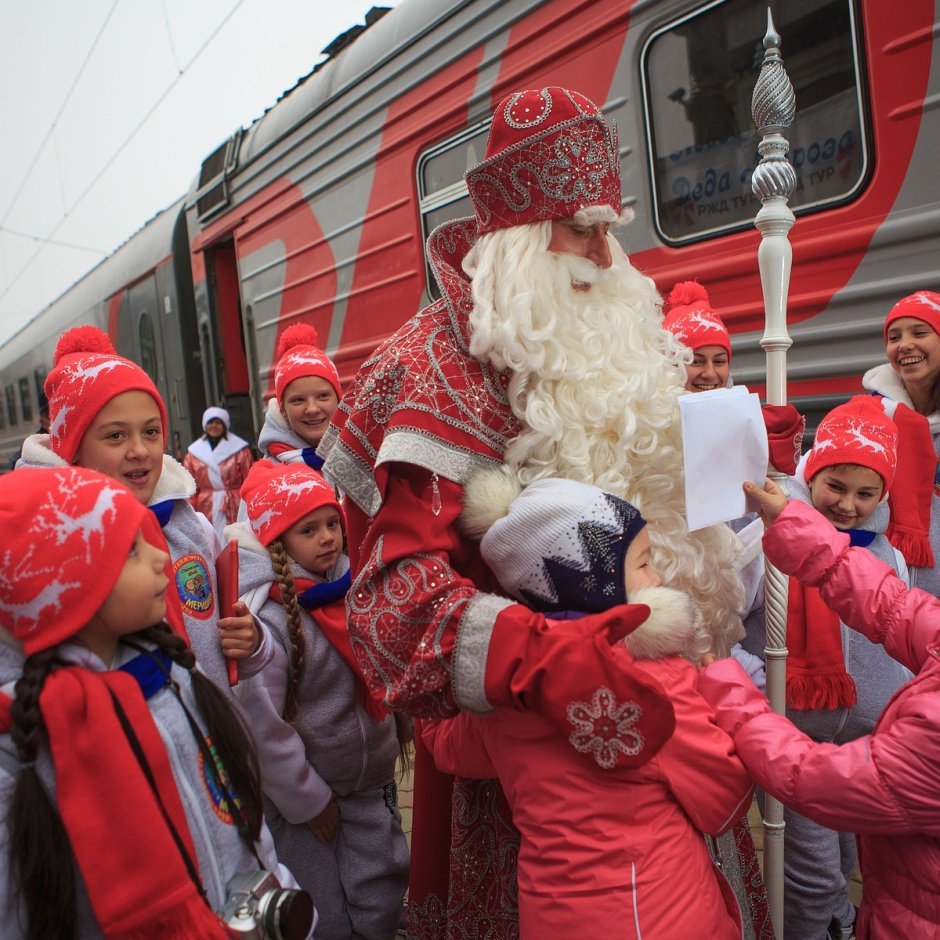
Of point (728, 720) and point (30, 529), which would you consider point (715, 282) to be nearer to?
point (728, 720)

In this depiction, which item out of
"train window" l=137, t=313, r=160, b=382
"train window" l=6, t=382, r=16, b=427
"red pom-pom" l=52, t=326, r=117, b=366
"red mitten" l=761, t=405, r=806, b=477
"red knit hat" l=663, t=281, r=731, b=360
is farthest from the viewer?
"train window" l=6, t=382, r=16, b=427

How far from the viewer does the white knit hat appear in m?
1.32

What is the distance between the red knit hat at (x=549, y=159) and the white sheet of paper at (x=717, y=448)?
0.41 meters

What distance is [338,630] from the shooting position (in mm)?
2121

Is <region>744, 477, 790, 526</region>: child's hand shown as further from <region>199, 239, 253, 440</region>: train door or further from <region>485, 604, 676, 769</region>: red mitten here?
<region>199, 239, 253, 440</region>: train door

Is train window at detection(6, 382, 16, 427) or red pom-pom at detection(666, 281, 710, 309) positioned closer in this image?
red pom-pom at detection(666, 281, 710, 309)

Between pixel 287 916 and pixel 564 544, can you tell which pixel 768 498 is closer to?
pixel 564 544

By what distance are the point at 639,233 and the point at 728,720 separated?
91.3 inches

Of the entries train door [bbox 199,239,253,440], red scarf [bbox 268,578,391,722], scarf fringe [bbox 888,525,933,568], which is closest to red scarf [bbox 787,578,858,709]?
scarf fringe [bbox 888,525,933,568]

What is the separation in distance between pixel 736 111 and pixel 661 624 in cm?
219

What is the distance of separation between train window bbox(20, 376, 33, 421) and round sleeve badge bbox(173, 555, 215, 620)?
14233mm

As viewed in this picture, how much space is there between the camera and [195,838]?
1.26 meters

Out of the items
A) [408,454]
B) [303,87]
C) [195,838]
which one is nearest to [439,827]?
[195,838]

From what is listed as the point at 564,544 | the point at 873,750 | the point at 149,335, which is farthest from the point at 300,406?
the point at 149,335
